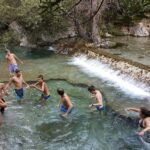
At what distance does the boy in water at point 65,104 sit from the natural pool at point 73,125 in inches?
10.4

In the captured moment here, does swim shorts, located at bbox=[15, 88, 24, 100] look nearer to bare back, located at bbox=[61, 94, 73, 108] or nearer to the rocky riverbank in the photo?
bare back, located at bbox=[61, 94, 73, 108]

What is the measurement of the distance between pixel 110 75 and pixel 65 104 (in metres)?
6.80

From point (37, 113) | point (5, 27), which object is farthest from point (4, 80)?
point (5, 27)

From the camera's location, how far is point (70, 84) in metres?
16.9

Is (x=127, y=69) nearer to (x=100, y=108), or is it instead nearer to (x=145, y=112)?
(x=100, y=108)

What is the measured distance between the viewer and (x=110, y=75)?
1877cm

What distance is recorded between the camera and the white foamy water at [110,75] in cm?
1563

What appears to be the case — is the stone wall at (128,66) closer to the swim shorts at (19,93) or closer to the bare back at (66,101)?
the bare back at (66,101)

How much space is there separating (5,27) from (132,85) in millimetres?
17011

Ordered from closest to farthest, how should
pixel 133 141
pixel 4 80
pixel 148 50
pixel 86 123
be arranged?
pixel 133 141 → pixel 86 123 → pixel 4 80 → pixel 148 50

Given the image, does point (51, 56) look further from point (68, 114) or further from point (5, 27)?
point (68, 114)

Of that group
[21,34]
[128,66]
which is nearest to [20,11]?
[21,34]

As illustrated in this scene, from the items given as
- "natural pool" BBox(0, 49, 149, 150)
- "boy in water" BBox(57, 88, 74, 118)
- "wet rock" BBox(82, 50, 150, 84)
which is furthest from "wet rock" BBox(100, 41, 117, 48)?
"boy in water" BBox(57, 88, 74, 118)

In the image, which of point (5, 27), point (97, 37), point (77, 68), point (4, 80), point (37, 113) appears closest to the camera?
point (37, 113)
